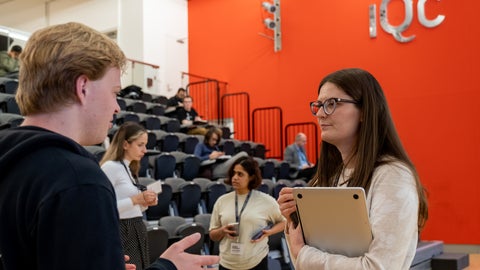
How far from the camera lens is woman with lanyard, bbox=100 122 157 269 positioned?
3.36 meters

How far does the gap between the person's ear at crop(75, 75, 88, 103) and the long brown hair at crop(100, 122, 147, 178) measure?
2535mm

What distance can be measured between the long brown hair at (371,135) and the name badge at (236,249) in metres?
2.45

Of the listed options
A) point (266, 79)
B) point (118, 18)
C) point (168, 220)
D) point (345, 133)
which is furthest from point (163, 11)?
point (345, 133)

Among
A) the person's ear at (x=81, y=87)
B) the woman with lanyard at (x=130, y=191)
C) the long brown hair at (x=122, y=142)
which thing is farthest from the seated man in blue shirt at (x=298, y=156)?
the person's ear at (x=81, y=87)

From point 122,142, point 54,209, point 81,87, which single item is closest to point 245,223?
point 122,142

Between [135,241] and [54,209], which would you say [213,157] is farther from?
[54,209]

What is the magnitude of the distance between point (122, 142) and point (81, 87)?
8.52 feet

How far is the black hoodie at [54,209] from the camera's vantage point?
95 centimetres

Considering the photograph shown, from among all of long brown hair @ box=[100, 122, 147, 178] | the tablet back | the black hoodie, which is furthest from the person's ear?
long brown hair @ box=[100, 122, 147, 178]

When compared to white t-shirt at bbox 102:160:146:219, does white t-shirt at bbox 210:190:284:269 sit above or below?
below

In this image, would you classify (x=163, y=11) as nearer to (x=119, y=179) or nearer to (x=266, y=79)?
(x=266, y=79)

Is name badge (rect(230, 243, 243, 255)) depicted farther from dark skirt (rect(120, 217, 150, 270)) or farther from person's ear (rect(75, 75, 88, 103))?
person's ear (rect(75, 75, 88, 103))

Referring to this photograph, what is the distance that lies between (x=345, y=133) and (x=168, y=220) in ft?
12.6

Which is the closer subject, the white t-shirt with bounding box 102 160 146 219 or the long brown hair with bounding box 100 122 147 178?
the white t-shirt with bounding box 102 160 146 219
